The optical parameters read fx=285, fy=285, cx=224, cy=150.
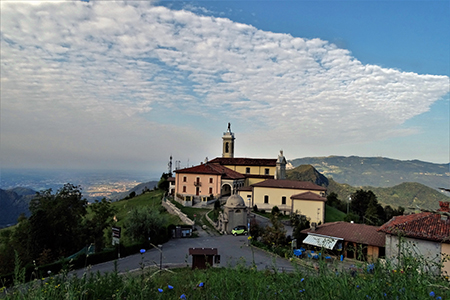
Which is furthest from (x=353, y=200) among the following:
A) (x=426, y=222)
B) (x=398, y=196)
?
(x=398, y=196)

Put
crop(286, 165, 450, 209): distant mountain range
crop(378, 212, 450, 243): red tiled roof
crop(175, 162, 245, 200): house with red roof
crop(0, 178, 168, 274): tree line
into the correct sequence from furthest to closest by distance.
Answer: crop(286, 165, 450, 209): distant mountain range < crop(175, 162, 245, 200): house with red roof < crop(0, 178, 168, 274): tree line < crop(378, 212, 450, 243): red tiled roof

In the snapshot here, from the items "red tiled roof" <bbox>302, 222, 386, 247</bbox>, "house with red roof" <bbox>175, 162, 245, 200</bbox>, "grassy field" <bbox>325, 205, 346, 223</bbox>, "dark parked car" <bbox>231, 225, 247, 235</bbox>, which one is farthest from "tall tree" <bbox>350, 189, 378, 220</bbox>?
"dark parked car" <bbox>231, 225, 247, 235</bbox>

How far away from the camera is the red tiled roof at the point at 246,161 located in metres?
62.0

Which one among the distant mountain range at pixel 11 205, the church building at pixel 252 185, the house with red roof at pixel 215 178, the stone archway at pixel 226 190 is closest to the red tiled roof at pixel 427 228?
the church building at pixel 252 185

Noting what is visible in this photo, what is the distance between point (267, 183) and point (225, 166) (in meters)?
18.3

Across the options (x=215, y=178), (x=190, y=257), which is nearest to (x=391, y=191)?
(x=215, y=178)

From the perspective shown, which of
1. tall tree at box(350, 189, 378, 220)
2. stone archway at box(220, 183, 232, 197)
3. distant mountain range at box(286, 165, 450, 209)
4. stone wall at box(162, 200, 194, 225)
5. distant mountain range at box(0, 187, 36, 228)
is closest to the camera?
stone wall at box(162, 200, 194, 225)

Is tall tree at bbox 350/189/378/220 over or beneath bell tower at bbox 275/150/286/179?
beneath

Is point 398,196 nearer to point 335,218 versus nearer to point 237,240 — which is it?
point 335,218

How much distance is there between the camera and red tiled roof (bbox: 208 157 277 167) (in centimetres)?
6196

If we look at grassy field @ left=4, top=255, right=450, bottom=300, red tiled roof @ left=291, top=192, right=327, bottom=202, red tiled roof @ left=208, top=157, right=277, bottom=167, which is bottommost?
red tiled roof @ left=291, top=192, right=327, bottom=202

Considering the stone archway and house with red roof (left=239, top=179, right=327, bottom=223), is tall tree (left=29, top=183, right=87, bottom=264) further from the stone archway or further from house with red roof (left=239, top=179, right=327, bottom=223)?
the stone archway

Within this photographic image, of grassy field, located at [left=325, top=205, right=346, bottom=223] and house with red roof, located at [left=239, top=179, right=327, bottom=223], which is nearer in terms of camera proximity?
house with red roof, located at [left=239, top=179, right=327, bottom=223]

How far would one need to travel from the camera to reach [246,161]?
64375mm
